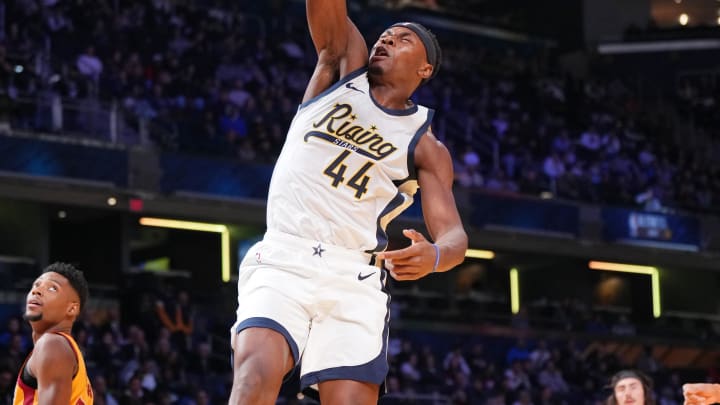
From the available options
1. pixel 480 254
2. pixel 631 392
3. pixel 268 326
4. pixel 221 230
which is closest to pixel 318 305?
pixel 268 326

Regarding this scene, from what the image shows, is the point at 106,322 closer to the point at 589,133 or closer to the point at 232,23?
the point at 232,23

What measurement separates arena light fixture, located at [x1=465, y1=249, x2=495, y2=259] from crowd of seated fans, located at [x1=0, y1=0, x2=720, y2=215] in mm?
2730

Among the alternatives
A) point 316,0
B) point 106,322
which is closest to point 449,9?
point 106,322

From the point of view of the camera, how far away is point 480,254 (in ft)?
93.2

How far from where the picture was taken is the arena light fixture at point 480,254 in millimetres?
27469

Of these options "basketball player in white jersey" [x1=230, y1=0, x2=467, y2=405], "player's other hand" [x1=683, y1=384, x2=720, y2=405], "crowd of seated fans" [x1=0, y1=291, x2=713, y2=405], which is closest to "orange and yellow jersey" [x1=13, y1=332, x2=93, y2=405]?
"basketball player in white jersey" [x1=230, y1=0, x2=467, y2=405]

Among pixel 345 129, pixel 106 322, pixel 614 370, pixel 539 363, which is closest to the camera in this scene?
pixel 345 129

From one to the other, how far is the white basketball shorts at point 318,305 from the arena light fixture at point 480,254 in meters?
21.8

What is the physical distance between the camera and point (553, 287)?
29.9 meters

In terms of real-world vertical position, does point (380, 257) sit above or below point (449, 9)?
below

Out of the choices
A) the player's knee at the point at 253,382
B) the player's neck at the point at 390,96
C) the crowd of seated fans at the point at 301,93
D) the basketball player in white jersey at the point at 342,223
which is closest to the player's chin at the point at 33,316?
the basketball player in white jersey at the point at 342,223

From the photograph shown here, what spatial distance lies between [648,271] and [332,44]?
26.7 m

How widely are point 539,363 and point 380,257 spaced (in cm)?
1820

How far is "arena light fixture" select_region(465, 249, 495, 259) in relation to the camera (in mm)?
27469
